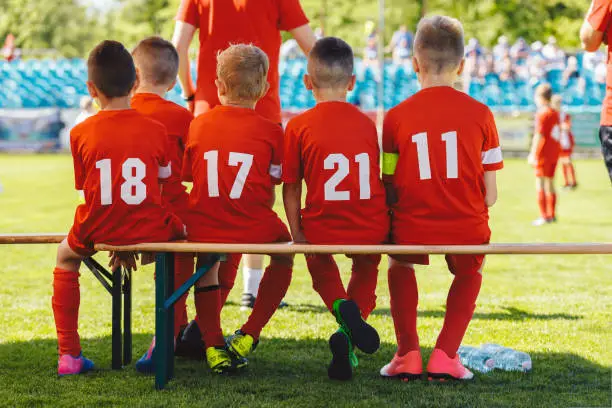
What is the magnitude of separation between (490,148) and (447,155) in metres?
0.23

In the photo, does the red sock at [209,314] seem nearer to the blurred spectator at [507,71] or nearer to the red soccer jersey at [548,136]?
the red soccer jersey at [548,136]

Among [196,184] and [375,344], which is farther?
[196,184]

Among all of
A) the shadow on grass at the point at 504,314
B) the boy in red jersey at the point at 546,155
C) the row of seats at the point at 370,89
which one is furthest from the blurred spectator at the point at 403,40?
the shadow on grass at the point at 504,314

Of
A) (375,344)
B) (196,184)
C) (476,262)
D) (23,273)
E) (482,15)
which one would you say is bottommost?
(23,273)

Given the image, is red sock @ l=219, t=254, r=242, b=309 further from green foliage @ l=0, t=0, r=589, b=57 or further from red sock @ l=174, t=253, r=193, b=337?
green foliage @ l=0, t=0, r=589, b=57

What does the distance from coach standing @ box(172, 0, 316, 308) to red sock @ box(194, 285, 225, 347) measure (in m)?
1.54

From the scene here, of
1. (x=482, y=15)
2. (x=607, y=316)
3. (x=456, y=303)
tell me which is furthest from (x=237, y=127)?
(x=482, y=15)

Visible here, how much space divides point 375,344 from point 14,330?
8.94 feet

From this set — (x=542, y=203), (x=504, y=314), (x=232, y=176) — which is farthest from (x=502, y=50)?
(x=232, y=176)

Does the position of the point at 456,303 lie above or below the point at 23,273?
above

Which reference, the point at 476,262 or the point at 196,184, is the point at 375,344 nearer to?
the point at 476,262

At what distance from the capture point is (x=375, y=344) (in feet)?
13.6

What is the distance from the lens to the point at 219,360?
15.0 ft

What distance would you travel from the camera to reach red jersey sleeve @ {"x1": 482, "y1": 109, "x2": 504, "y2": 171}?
437 centimetres
